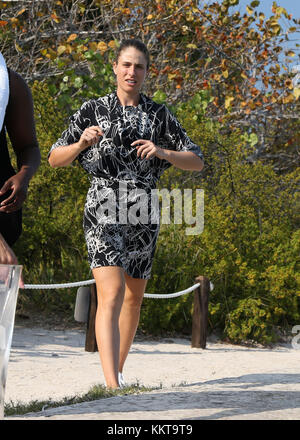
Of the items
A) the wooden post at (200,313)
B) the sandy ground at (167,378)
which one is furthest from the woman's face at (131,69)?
the wooden post at (200,313)

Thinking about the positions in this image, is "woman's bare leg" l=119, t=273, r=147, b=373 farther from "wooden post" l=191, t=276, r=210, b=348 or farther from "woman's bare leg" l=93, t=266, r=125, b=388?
"wooden post" l=191, t=276, r=210, b=348

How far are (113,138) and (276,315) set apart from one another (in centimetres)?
485

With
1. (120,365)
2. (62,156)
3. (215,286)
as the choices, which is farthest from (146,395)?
(215,286)

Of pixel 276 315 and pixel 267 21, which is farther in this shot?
pixel 267 21

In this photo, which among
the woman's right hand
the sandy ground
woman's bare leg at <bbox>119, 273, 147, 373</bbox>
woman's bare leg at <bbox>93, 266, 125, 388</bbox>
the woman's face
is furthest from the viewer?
woman's bare leg at <bbox>119, 273, 147, 373</bbox>

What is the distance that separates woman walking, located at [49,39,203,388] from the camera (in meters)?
4.17

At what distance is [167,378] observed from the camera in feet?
19.5

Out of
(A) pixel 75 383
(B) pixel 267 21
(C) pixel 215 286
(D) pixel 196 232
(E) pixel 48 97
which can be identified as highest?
(B) pixel 267 21

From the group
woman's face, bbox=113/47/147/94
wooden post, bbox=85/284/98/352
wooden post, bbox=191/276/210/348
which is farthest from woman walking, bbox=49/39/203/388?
wooden post, bbox=191/276/210/348

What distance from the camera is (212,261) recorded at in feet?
27.6

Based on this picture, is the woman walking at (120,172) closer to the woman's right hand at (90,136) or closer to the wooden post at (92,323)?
the woman's right hand at (90,136)

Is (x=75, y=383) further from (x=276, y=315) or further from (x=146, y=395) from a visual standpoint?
(x=276, y=315)

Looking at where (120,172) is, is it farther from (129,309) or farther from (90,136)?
(129,309)

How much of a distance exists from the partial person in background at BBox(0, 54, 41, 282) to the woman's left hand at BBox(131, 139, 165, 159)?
3.74 ft
